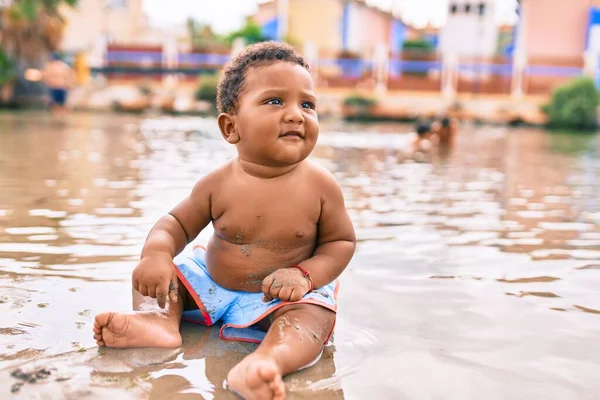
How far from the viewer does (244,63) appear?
8.32ft

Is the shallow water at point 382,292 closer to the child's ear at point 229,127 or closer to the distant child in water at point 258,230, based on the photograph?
the distant child in water at point 258,230

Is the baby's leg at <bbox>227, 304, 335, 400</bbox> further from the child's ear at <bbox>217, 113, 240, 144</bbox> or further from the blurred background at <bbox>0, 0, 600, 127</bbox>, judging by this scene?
the blurred background at <bbox>0, 0, 600, 127</bbox>

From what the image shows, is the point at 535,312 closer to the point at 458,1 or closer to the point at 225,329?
the point at 225,329

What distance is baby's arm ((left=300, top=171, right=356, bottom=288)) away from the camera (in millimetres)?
2518

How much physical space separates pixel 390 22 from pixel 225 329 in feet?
129

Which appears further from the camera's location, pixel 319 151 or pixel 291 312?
pixel 319 151

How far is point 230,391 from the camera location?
1923 mm

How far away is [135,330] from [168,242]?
1.25 feet

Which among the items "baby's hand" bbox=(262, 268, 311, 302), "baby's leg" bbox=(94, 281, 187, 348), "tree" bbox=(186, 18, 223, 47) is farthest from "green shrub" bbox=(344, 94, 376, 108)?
"tree" bbox=(186, 18, 223, 47)

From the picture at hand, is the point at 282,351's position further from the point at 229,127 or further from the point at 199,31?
the point at 199,31

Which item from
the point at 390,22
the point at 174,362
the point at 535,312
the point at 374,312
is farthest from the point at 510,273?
the point at 390,22

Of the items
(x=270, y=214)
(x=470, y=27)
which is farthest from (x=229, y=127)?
(x=470, y=27)

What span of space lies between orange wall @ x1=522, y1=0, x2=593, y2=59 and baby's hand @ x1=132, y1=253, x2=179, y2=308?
28608 millimetres

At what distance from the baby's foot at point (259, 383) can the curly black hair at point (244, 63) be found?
108 centimetres
